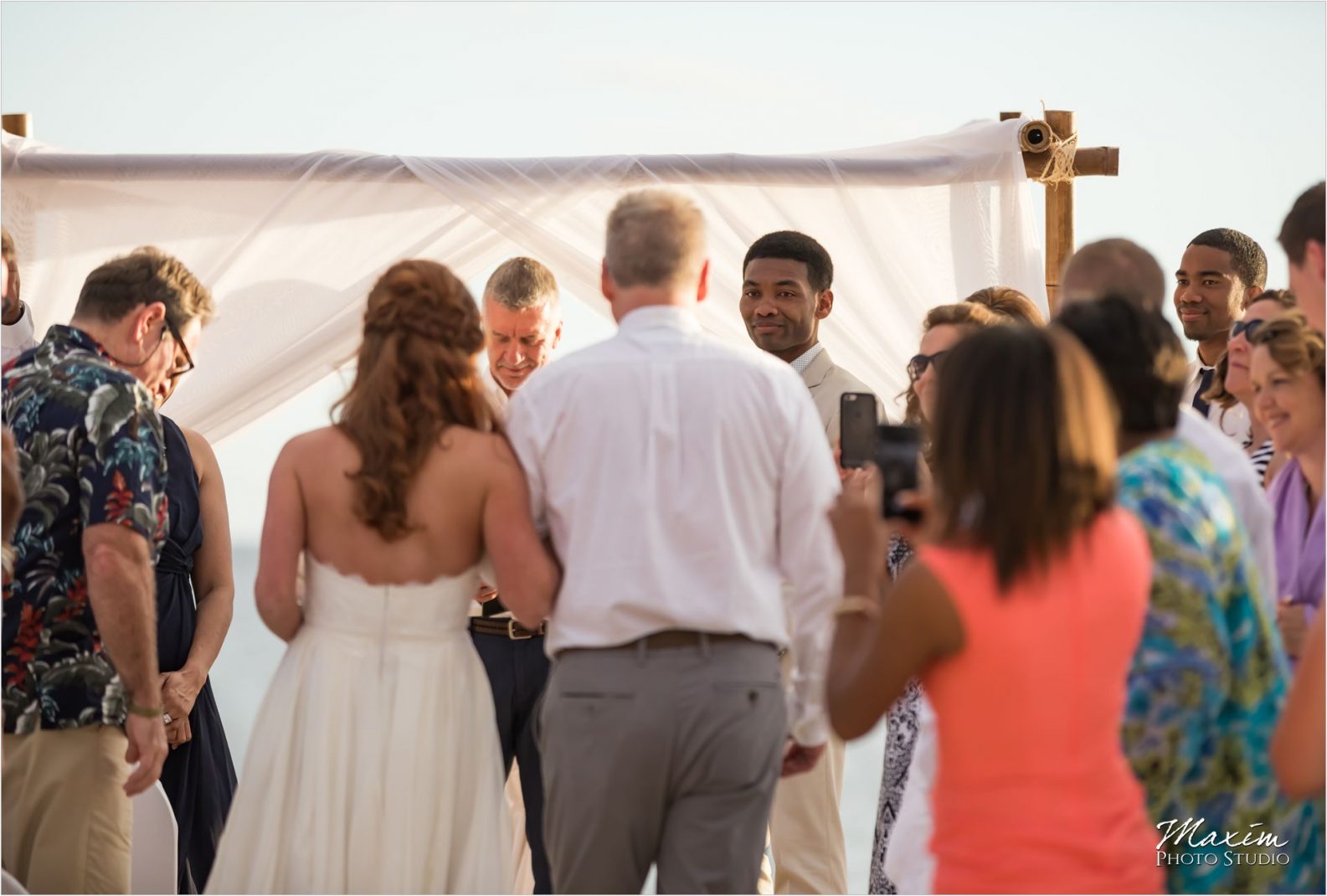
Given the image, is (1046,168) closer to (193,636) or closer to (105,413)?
(193,636)

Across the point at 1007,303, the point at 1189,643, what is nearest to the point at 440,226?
the point at 1007,303

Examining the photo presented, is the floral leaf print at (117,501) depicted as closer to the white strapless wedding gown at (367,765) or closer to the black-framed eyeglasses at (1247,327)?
the white strapless wedding gown at (367,765)

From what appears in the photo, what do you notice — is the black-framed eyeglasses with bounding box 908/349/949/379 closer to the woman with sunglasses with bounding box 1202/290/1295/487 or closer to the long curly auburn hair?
the woman with sunglasses with bounding box 1202/290/1295/487

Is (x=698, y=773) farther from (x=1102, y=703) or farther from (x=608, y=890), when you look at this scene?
(x=1102, y=703)

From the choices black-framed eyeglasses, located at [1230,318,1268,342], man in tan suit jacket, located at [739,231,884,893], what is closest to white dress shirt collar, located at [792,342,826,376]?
man in tan suit jacket, located at [739,231,884,893]

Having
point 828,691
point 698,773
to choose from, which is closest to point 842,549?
point 828,691

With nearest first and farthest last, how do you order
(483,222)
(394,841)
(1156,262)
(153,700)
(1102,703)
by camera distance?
(1102,703), (1156,262), (394,841), (153,700), (483,222)

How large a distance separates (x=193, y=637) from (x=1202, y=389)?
344 centimetres

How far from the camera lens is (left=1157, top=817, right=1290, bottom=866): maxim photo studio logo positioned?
111 inches

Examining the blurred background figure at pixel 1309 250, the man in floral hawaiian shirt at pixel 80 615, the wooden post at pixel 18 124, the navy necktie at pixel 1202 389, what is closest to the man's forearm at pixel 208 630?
the man in floral hawaiian shirt at pixel 80 615

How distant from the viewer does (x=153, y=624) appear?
3.80m

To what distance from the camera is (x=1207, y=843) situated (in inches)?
111

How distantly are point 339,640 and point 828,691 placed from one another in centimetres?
133

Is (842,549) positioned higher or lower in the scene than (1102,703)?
higher
